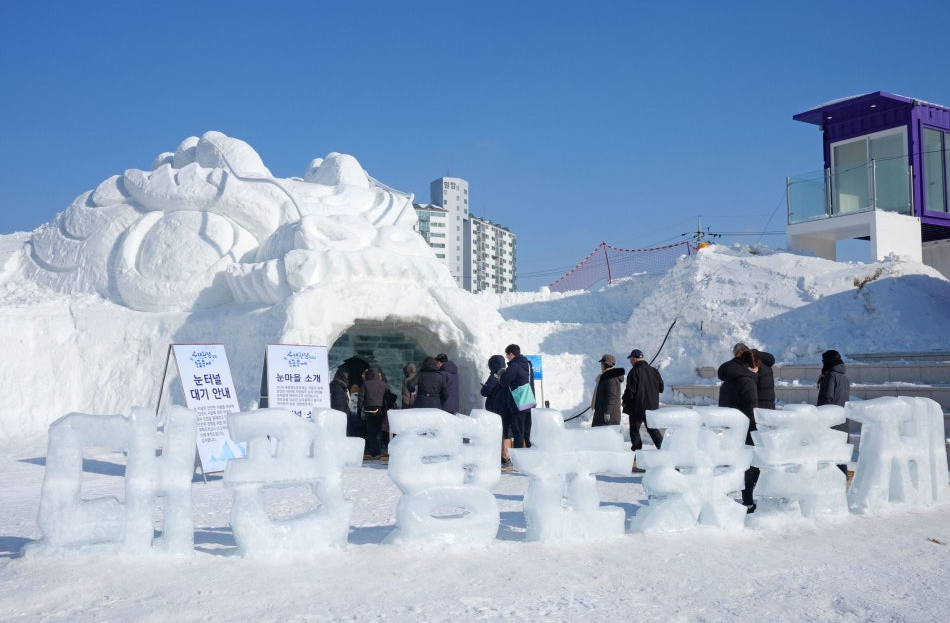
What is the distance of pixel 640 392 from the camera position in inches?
309

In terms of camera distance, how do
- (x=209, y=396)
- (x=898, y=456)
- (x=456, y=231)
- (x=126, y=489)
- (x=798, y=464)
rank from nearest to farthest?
1. (x=126, y=489)
2. (x=798, y=464)
3. (x=898, y=456)
4. (x=209, y=396)
5. (x=456, y=231)

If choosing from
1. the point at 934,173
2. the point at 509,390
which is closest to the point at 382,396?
the point at 509,390

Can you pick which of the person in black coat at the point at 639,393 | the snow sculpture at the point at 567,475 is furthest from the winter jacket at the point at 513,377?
the snow sculpture at the point at 567,475

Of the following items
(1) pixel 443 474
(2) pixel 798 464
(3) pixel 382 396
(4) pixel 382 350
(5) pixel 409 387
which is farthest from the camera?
(4) pixel 382 350

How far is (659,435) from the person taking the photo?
8016 millimetres

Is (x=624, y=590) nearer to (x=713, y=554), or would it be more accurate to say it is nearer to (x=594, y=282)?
(x=713, y=554)

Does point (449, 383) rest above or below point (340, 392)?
above

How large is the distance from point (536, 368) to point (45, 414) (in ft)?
24.7

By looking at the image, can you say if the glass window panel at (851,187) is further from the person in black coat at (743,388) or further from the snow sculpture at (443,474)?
the snow sculpture at (443,474)

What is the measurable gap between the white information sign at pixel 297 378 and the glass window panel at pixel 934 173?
1334 centimetres

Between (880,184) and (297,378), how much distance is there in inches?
504

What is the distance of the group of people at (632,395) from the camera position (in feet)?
25.8

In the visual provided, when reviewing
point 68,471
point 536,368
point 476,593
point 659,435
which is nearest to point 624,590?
point 476,593

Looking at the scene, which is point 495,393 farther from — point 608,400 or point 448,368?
point 608,400
